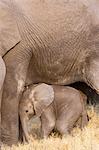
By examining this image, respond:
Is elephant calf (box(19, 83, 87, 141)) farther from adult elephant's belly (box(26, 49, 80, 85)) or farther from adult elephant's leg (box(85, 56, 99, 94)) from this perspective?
adult elephant's leg (box(85, 56, 99, 94))

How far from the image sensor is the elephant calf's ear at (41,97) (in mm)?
6909

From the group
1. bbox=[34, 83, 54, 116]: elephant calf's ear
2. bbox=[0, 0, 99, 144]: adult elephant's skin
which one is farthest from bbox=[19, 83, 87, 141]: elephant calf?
bbox=[0, 0, 99, 144]: adult elephant's skin

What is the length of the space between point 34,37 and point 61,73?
0.64 m

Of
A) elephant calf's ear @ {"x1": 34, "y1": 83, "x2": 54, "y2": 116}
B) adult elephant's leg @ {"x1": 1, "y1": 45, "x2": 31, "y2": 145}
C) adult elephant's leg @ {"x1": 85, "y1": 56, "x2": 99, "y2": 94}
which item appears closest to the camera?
adult elephant's leg @ {"x1": 1, "y1": 45, "x2": 31, "y2": 145}

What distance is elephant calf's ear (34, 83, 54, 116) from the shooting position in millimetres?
6909

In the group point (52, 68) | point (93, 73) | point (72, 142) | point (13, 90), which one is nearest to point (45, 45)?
point (52, 68)

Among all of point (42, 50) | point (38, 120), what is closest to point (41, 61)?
point (42, 50)

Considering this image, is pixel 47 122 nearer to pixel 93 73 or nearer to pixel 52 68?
pixel 52 68

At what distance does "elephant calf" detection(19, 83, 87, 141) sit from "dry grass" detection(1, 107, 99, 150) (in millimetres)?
127

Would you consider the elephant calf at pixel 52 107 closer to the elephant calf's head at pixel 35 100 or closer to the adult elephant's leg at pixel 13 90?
the elephant calf's head at pixel 35 100

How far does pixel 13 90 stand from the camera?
260 inches

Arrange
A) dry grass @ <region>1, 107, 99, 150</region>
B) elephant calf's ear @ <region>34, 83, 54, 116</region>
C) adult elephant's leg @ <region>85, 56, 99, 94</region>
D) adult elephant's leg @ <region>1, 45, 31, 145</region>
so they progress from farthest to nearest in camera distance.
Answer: adult elephant's leg @ <region>85, 56, 99, 94</region> < elephant calf's ear @ <region>34, 83, 54, 116</region> < adult elephant's leg @ <region>1, 45, 31, 145</region> < dry grass @ <region>1, 107, 99, 150</region>

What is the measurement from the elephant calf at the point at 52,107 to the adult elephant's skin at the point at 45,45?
A: 12 centimetres

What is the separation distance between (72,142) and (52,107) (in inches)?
39.8
